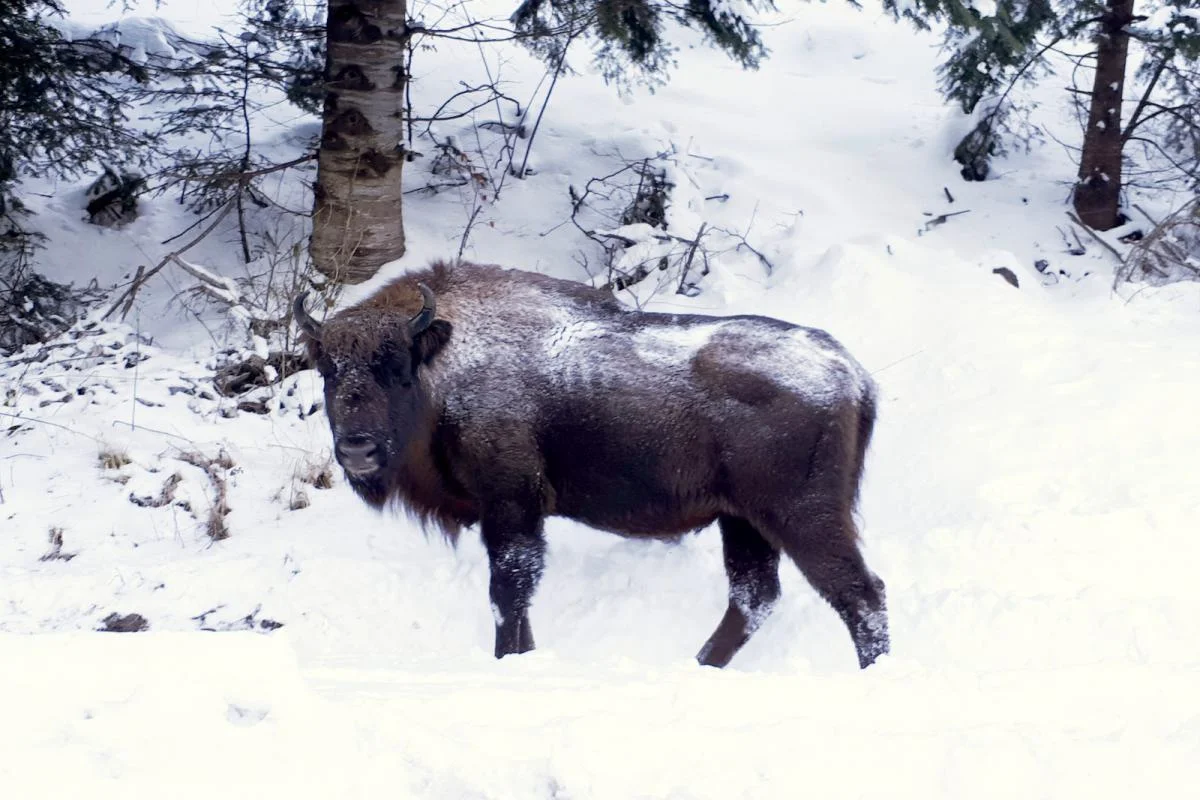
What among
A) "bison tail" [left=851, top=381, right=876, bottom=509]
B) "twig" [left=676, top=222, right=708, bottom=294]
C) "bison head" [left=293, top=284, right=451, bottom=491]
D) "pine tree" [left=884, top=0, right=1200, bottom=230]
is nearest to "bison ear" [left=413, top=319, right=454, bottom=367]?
"bison head" [left=293, top=284, right=451, bottom=491]

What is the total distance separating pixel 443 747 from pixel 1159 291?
29.5ft

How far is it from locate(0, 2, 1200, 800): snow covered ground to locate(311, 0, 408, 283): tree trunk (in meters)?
1.19

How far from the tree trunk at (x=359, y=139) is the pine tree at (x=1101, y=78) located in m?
5.34

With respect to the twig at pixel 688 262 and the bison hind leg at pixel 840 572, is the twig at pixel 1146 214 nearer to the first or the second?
the twig at pixel 688 262

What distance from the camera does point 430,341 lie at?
5.59 meters

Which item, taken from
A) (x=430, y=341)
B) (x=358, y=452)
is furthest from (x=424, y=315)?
(x=358, y=452)

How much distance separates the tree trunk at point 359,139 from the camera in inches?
393

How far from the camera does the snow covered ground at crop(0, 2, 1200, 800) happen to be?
9.24 feet

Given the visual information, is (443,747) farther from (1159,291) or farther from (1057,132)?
(1057,132)

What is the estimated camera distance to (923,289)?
9.91 metres

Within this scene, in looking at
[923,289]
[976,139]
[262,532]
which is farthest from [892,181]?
[262,532]

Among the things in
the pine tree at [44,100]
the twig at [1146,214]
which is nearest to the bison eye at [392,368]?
the pine tree at [44,100]

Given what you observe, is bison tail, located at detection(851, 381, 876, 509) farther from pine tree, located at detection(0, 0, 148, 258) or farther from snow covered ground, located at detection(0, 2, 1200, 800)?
pine tree, located at detection(0, 0, 148, 258)

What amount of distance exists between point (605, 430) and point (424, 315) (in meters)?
1.06
